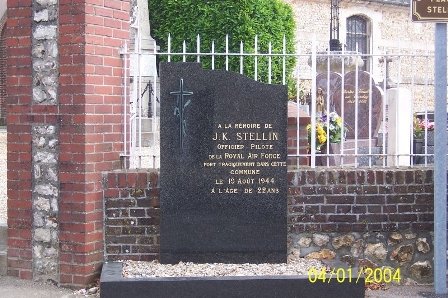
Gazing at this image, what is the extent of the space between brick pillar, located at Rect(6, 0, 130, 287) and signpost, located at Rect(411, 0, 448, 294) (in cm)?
265

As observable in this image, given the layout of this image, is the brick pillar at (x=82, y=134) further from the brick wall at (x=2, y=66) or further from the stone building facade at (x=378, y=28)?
the brick wall at (x=2, y=66)

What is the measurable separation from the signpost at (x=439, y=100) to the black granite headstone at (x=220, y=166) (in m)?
1.24

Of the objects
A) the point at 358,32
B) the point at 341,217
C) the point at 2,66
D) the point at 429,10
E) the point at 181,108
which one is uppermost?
the point at 358,32

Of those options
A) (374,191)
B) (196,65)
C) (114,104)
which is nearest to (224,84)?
(196,65)

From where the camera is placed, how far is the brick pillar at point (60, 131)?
5.71m

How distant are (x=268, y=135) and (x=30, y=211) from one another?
2.15 m

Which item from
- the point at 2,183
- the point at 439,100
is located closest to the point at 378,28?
the point at 2,183

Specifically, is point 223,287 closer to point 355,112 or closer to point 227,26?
point 355,112

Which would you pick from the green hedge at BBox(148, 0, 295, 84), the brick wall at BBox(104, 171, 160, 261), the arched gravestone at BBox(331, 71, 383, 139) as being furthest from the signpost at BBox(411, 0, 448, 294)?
the green hedge at BBox(148, 0, 295, 84)

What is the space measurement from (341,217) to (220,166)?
120cm

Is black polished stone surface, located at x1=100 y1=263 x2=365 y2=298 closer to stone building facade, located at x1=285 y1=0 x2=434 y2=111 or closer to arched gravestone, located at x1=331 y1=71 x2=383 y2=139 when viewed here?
arched gravestone, located at x1=331 y1=71 x2=383 y2=139

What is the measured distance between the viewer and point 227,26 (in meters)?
15.6

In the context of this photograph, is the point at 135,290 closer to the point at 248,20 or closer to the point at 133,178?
the point at 133,178

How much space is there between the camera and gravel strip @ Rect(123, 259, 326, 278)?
5461mm
